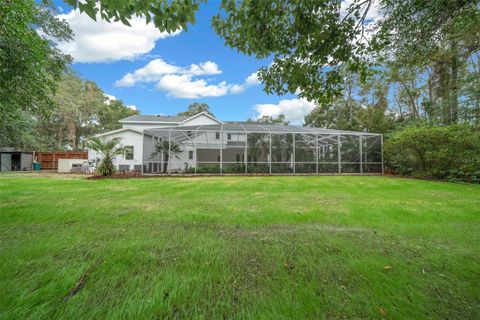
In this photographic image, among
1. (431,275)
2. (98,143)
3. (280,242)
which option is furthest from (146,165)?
(431,275)

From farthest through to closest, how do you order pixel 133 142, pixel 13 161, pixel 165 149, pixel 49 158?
1. pixel 49 158
2. pixel 13 161
3. pixel 133 142
4. pixel 165 149

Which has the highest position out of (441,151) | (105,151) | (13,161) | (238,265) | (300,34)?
(300,34)

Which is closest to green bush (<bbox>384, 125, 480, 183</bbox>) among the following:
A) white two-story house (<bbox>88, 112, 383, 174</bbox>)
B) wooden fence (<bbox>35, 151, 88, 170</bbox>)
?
white two-story house (<bbox>88, 112, 383, 174</bbox>)

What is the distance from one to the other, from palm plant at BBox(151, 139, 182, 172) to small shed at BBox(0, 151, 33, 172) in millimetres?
14197

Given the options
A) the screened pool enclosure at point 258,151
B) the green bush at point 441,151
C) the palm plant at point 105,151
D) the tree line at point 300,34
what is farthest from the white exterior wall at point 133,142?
the green bush at point 441,151

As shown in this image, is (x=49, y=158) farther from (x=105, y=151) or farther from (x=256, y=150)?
(x=256, y=150)

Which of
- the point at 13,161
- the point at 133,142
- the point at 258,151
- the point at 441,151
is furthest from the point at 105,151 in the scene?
the point at 441,151

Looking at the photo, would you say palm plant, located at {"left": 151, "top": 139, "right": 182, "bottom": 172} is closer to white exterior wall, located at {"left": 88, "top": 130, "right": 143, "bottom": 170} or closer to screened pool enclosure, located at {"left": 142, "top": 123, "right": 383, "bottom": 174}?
screened pool enclosure, located at {"left": 142, "top": 123, "right": 383, "bottom": 174}

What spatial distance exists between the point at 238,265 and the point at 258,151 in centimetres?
1243

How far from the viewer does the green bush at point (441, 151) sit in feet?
33.0

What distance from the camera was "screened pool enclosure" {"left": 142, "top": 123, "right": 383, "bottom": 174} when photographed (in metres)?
14.4

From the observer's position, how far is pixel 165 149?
1446cm

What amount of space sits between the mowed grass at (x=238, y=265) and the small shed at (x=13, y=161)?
21.0 meters

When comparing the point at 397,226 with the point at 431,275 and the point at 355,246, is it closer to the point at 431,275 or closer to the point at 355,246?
the point at 355,246
